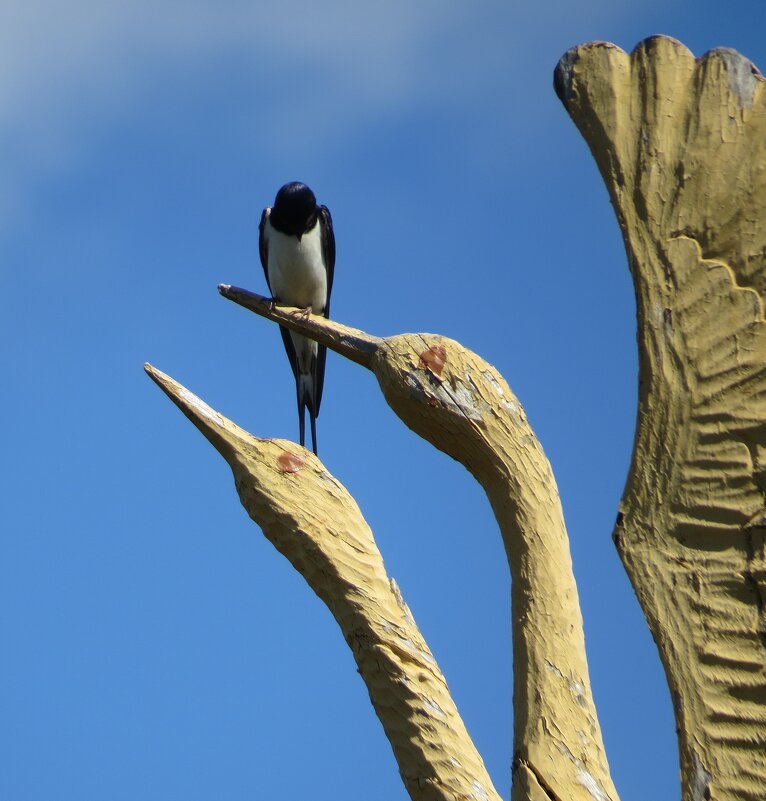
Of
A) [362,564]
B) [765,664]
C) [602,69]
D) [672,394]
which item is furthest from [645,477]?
[602,69]

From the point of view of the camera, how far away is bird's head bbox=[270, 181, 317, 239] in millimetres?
9398

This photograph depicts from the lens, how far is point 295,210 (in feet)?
30.8

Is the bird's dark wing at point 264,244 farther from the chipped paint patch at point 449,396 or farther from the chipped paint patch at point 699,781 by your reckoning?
the chipped paint patch at point 699,781

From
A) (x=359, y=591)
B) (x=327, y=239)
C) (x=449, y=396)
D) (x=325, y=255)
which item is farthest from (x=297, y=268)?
(x=359, y=591)

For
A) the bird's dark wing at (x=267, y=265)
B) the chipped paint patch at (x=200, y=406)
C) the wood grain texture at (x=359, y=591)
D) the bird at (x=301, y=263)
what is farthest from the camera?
the bird's dark wing at (x=267, y=265)

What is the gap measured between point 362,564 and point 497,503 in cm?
53

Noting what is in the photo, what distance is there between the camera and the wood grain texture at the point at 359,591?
3.89 metres

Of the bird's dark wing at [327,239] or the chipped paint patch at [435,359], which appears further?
the bird's dark wing at [327,239]

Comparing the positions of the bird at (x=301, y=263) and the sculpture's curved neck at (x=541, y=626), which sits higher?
the bird at (x=301, y=263)

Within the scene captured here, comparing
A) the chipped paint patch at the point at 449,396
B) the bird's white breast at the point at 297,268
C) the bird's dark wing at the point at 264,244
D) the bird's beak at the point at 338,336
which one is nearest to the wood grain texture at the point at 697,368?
the chipped paint patch at the point at 449,396

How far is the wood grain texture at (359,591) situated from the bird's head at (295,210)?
482cm

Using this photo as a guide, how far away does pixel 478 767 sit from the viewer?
387 centimetres

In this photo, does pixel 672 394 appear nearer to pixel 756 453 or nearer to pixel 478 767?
pixel 756 453

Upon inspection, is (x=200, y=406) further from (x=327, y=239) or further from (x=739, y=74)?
(x=327, y=239)
